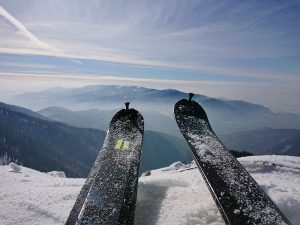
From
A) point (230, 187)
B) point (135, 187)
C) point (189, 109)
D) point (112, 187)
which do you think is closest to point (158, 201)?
point (135, 187)

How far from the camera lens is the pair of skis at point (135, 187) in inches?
157

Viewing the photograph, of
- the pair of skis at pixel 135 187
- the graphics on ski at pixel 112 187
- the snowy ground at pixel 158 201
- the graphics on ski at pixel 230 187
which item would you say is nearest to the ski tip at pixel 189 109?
the graphics on ski at pixel 230 187

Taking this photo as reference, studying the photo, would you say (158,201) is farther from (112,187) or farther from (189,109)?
(189,109)

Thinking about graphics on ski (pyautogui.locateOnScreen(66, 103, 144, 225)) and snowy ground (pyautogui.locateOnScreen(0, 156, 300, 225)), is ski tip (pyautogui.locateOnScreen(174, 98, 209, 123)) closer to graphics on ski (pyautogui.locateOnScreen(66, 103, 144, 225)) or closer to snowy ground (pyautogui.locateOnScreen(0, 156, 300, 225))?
graphics on ski (pyautogui.locateOnScreen(66, 103, 144, 225))

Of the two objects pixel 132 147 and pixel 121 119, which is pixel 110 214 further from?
pixel 121 119

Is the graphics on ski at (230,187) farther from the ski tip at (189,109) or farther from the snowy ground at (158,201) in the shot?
the ski tip at (189,109)

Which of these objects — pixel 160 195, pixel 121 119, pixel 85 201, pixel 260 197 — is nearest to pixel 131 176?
pixel 160 195

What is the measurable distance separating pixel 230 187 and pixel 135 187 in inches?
56.1

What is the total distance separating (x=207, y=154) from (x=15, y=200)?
3570 mm

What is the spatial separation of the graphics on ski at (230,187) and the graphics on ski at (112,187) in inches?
46.8

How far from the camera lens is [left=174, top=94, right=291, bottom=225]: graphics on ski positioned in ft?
13.1

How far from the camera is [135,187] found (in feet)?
16.1

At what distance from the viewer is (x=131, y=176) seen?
525cm

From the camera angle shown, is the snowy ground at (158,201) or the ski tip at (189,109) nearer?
the snowy ground at (158,201)
